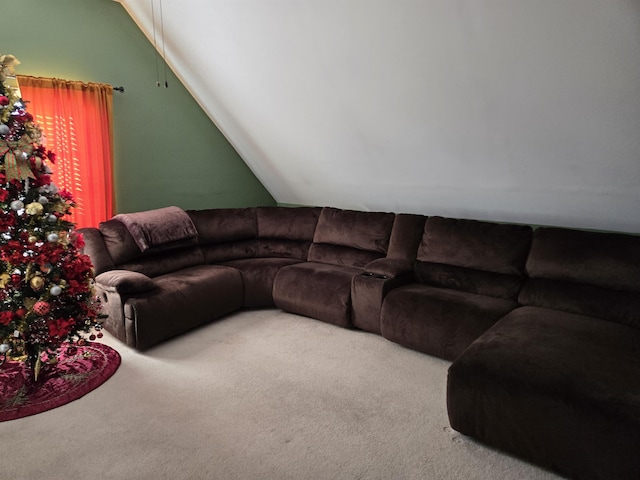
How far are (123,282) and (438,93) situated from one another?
2522mm

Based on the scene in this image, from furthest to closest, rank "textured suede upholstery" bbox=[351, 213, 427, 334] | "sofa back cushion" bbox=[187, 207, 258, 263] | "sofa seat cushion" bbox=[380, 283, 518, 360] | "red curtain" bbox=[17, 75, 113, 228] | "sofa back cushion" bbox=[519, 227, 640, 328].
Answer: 1. "sofa back cushion" bbox=[187, 207, 258, 263]
2. "red curtain" bbox=[17, 75, 113, 228]
3. "textured suede upholstery" bbox=[351, 213, 427, 334]
4. "sofa seat cushion" bbox=[380, 283, 518, 360]
5. "sofa back cushion" bbox=[519, 227, 640, 328]

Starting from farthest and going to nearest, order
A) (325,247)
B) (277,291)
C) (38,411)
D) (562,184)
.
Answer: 1. (325,247)
2. (277,291)
3. (562,184)
4. (38,411)

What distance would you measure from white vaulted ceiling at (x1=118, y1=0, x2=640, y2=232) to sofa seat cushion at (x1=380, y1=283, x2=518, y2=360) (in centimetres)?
91

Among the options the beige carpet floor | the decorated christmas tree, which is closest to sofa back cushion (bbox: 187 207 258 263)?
the beige carpet floor

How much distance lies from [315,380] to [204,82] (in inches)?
120

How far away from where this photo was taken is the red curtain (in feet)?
11.2

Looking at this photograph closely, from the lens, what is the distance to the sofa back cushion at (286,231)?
443cm

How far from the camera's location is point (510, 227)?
126 inches

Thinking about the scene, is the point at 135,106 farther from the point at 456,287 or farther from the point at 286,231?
the point at 456,287

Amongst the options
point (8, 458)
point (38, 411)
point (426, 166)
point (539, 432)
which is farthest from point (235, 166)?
point (539, 432)

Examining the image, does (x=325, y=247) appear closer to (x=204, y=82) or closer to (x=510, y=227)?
(x=510, y=227)

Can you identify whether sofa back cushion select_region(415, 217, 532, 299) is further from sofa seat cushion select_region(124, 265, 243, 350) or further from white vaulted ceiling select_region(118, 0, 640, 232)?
sofa seat cushion select_region(124, 265, 243, 350)

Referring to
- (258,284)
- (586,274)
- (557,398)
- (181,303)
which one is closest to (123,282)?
(181,303)

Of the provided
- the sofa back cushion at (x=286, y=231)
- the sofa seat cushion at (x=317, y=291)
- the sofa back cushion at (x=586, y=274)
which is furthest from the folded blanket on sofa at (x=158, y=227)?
the sofa back cushion at (x=586, y=274)
